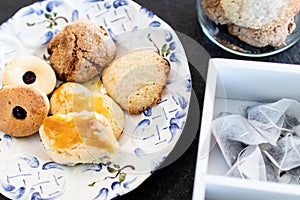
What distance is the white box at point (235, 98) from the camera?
2.68 feet

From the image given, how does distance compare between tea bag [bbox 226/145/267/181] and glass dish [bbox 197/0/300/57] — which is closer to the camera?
tea bag [bbox 226/145/267/181]

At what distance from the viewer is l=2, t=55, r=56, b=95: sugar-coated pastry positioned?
3.16 feet

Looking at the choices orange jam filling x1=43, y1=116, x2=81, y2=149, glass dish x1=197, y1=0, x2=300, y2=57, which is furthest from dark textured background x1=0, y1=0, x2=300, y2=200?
orange jam filling x1=43, y1=116, x2=81, y2=149

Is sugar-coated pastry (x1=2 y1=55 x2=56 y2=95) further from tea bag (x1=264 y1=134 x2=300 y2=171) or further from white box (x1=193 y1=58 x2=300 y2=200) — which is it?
tea bag (x1=264 y1=134 x2=300 y2=171)

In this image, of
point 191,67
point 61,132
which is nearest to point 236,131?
point 191,67

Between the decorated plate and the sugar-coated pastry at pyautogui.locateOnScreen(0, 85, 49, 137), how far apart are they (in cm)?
2

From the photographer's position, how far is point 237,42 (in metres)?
1.01

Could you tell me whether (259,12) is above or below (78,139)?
above

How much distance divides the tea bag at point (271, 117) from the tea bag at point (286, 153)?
14mm

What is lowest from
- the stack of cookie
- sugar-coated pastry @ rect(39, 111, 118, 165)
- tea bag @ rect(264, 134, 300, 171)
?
tea bag @ rect(264, 134, 300, 171)

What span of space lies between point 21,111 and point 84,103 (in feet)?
0.32

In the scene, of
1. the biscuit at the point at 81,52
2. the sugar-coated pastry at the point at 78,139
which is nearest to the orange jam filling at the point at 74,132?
the sugar-coated pastry at the point at 78,139

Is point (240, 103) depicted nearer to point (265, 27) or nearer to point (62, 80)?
point (265, 27)

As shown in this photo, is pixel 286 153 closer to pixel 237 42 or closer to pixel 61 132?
pixel 237 42
